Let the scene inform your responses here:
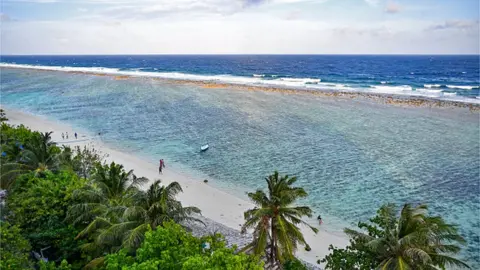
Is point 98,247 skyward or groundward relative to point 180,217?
groundward

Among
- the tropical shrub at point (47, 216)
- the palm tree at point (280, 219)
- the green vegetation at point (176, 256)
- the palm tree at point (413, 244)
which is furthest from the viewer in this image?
the tropical shrub at point (47, 216)

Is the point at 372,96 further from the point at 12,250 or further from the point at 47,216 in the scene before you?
the point at 12,250

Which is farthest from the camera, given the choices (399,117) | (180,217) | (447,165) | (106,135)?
(399,117)

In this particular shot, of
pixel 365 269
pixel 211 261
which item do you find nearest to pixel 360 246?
pixel 365 269

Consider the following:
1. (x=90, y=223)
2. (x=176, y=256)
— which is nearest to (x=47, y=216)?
(x=90, y=223)

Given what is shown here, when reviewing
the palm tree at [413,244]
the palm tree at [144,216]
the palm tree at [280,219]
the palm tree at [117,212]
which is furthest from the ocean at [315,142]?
the palm tree at [144,216]

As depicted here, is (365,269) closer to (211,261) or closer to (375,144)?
(211,261)

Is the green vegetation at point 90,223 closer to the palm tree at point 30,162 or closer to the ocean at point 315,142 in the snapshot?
the palm tree at point 30,162

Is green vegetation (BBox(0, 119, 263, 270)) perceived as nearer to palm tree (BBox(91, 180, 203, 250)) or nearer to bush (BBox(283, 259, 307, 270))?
palm tree (BBox(91, 180, 203, 250))

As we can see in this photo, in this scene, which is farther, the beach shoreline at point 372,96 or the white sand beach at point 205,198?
the beach shoreline at point 372,96
